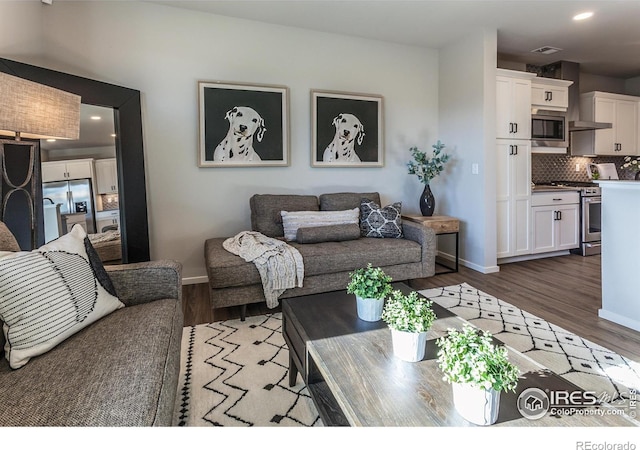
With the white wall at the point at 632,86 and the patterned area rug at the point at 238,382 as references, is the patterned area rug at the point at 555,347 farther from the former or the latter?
the white wall at the point at 632,86

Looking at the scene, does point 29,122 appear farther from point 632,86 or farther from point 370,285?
point 632,86

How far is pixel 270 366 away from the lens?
200cm

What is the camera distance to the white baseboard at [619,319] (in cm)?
241

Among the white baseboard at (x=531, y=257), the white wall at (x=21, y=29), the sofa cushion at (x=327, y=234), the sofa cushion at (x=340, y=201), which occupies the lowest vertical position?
the white baseboard at (x=531, y=257)

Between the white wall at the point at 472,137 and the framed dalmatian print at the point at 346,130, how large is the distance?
885 millimetres

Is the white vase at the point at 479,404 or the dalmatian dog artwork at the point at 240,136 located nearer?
the white vase at the point at 479,404

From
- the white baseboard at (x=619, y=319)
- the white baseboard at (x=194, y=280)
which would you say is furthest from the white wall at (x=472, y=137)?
the white baseboard at (x=194, y=280)

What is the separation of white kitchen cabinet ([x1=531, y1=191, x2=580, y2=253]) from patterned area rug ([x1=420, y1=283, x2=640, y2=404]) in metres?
1.83

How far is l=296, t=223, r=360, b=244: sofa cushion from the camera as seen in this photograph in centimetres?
319

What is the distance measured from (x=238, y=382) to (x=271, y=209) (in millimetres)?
1904

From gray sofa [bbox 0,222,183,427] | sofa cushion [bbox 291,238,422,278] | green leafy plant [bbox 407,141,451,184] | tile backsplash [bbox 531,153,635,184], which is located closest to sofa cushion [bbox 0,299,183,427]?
gray sofa [bbox 0,222,183,427]

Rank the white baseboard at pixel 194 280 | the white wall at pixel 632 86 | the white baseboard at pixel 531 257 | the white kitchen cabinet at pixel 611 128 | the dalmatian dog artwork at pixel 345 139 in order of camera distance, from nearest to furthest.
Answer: the white baseboard at pixel 194 280, the dalmatian dog artwork at pixel 345 139, the white baseboard at pixel 531 257, the white kitchen cabinet at pixel 611 128, the white wall at pixel 632 86

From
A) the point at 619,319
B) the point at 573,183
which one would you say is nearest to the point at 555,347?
the point at 619,319

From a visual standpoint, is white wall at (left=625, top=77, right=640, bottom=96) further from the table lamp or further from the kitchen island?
the table lamp
